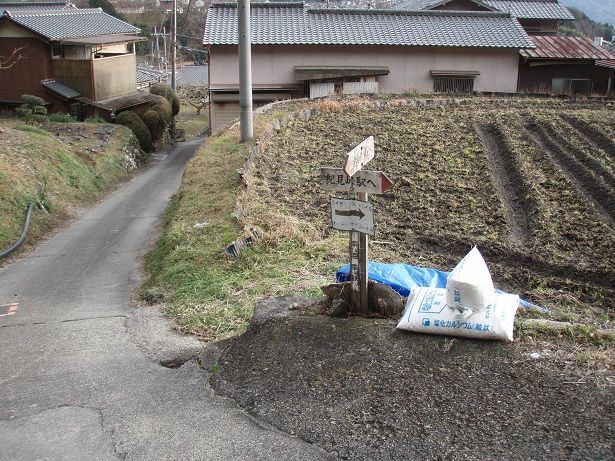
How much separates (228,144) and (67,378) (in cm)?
1078

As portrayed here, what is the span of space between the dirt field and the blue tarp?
1255 mm

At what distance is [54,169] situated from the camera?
59.5ft

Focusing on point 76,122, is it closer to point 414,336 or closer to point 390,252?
point 390,252

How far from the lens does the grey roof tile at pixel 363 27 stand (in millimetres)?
25641

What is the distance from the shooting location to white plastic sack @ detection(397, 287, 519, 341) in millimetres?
4969

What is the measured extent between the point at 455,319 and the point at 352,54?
22.5 meters

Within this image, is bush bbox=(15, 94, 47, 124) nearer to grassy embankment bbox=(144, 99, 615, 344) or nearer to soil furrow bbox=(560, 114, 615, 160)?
grassy embankment bbox=(144, 99, 615, 344)

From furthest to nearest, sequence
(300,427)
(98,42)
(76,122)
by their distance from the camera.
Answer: (98,42) < (76,122) < (300,427)

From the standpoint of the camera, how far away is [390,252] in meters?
8.66

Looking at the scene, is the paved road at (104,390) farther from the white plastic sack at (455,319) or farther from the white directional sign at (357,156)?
the white directional sign at (357,156)

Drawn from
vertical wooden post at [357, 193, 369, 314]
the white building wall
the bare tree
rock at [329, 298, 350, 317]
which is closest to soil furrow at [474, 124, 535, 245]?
vertical wooden post at [357, 193, 369, 314]

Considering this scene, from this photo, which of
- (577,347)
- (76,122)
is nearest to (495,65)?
(76,122)

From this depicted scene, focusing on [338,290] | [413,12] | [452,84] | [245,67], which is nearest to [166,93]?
[413,12]

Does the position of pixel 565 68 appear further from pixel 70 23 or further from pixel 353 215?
pixel 353 215
